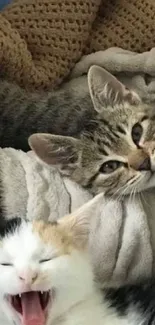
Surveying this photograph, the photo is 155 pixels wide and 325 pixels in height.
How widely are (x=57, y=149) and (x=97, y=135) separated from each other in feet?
0.34

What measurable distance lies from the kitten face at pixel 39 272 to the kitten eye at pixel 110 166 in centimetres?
31

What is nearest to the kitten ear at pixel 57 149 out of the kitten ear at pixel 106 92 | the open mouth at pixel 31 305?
the kitten ear at pixel 106 92

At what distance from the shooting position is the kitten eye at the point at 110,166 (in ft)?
5.02

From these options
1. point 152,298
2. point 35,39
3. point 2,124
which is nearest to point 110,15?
point 35,39

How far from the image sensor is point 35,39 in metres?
1.88

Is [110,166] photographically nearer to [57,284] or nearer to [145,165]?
[145,165]

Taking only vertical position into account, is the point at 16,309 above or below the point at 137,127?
below

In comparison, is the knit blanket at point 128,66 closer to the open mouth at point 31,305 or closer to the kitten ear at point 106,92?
the kitten ear at point 106,92

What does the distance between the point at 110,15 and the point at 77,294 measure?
3.28 ft

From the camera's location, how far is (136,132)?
156 centimetres

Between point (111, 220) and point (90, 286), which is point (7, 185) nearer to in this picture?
point (111, 220)

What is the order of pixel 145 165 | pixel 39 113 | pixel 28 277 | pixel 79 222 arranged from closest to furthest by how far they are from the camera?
pixel 28 277 < pixel 79 222 < pixel 145 165 < pixel 39 113

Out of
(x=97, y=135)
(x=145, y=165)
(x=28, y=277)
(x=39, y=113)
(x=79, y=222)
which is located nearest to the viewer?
(x=28, y=277)

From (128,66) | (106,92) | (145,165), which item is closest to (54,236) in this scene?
(145,165)
